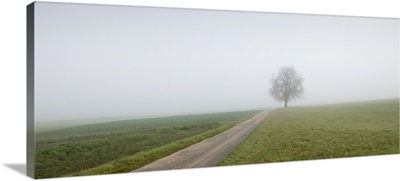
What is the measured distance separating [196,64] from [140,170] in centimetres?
322

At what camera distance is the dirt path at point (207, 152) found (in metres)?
15.6

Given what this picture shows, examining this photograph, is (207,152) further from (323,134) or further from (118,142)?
(323,134)

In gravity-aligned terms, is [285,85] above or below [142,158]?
above

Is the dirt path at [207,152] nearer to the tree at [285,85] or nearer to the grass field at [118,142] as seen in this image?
the grass field at [118,142]

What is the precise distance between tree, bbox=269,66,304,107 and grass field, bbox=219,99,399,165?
1.29 feet

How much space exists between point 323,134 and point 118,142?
6068 millimetres

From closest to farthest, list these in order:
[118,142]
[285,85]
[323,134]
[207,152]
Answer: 1. [118,142]
2. [207,152]
3. [285,85]
4. [323,134]

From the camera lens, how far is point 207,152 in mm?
16188

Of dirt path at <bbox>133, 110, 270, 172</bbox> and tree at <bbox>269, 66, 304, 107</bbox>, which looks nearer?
dirt path at <bbox>133, 110, 270, 172</bbox>

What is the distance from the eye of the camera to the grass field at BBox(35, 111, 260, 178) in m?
14.4

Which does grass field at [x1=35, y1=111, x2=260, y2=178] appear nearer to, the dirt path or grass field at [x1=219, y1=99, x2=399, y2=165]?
the dirt path

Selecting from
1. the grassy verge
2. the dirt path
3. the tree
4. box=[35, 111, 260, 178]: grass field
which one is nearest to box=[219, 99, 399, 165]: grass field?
the dirt path

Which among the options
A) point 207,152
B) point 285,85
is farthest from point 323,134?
point 207,152

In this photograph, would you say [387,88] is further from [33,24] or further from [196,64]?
[33,24]
